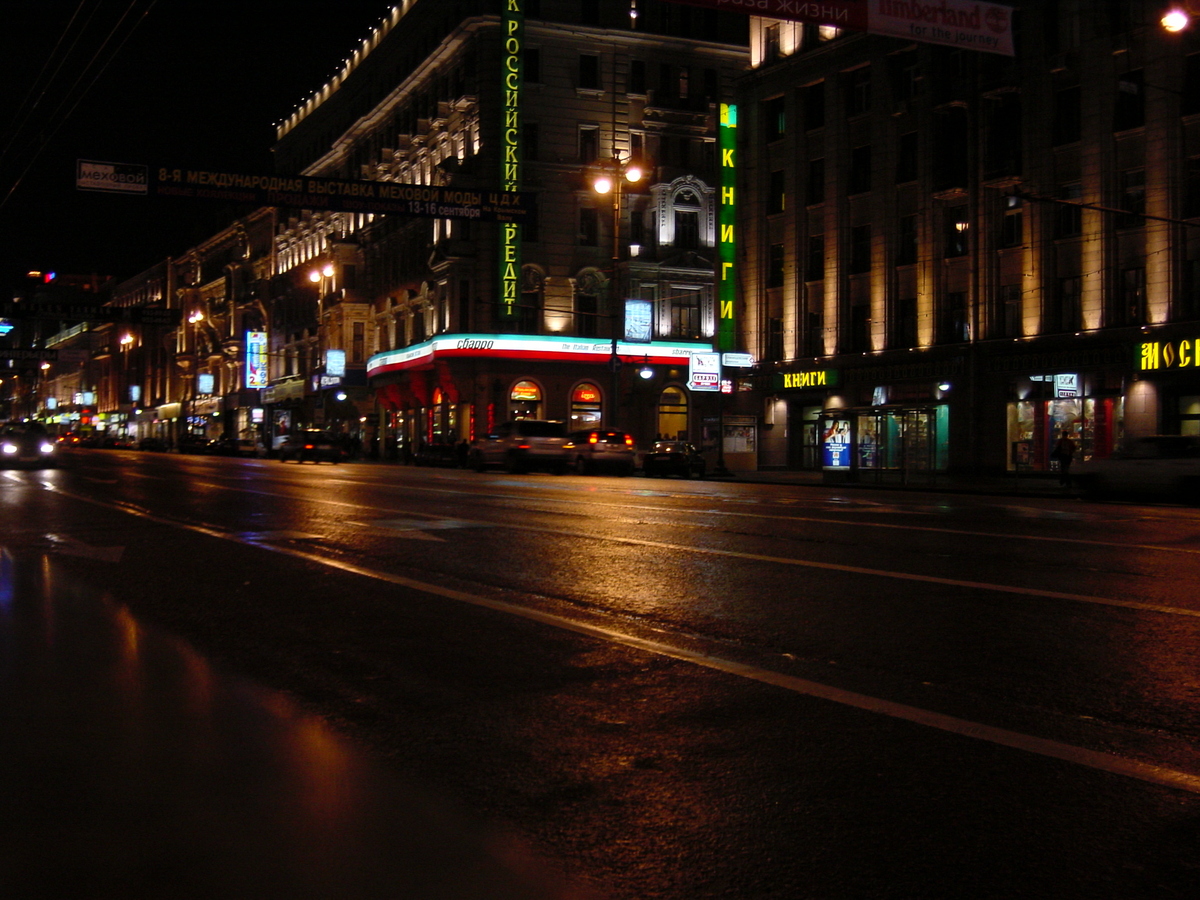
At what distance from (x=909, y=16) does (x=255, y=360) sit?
81755mm

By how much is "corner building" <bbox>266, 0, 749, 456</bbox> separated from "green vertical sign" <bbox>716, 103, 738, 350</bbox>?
8.10ft

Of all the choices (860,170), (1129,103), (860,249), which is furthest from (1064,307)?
(860,170)

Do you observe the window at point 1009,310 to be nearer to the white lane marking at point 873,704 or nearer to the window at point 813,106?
the window at point 813,106

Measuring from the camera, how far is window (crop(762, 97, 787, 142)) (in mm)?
50094

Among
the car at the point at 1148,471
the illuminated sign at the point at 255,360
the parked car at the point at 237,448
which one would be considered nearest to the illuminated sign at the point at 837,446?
the car at the point at 1148,471

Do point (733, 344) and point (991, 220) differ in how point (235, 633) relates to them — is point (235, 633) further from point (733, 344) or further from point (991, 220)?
point (733, 344)

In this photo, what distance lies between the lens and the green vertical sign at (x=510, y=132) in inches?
2122

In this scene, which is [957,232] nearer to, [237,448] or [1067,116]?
[1067,116]

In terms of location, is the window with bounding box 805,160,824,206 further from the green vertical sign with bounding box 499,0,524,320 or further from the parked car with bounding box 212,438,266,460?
the parked car with bounding box 212,438,266,460

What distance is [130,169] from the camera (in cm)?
2758

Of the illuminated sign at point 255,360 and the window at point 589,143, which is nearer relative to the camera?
the window at point 589,143

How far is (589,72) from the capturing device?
5734 cm

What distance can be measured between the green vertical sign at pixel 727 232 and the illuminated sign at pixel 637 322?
26.2ft

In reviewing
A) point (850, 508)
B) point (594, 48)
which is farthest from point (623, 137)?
point (850, 508)
